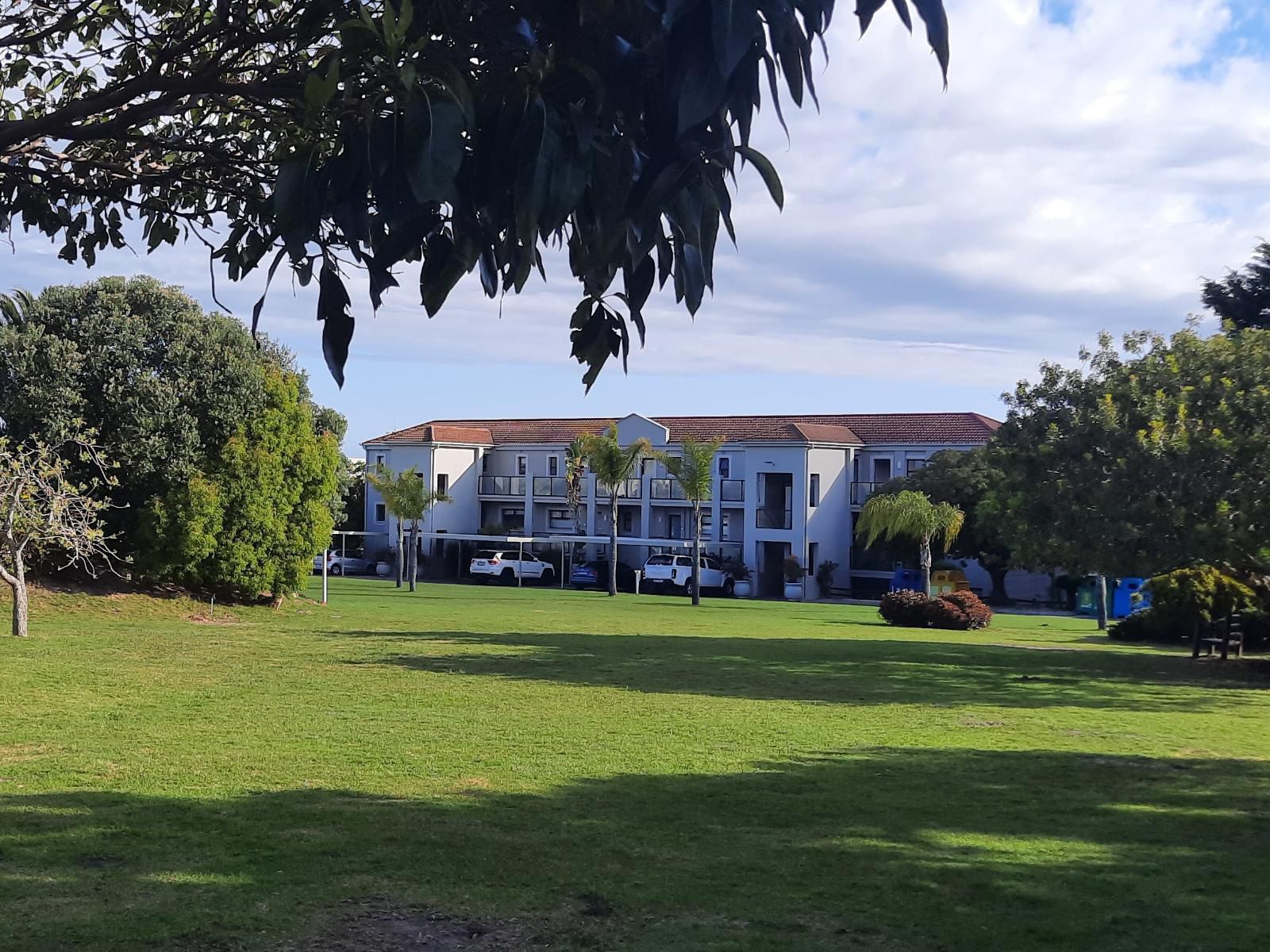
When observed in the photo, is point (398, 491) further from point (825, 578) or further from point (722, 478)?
point (825, 578)

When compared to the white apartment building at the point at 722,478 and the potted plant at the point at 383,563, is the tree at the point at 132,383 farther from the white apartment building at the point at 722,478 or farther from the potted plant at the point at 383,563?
the potted plant at the point at 383,563

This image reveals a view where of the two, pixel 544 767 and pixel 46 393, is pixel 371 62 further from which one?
pixel 46 393

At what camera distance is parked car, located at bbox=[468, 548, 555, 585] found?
6141 cm

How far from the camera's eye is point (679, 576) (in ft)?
186

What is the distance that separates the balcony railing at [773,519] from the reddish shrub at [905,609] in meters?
23.3

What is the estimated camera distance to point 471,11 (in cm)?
422

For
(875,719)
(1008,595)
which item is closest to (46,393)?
(875,719)

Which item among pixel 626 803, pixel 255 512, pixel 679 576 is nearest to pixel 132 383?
pixel 255 512

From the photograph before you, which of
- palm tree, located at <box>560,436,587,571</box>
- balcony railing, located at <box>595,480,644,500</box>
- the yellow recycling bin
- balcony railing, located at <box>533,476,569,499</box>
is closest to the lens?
the yellow recycling bin

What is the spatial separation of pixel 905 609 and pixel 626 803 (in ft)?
91.3

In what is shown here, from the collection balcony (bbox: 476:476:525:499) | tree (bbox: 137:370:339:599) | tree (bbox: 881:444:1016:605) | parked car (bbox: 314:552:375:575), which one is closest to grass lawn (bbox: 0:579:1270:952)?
tree (bbox: 137:370:339:599)

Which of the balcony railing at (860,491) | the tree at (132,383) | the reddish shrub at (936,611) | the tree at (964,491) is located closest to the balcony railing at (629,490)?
the balcony railing at (860,491)

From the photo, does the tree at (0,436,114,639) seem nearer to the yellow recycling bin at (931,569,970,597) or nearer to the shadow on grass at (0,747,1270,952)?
the shadow on grass at (0,747,1270,952)

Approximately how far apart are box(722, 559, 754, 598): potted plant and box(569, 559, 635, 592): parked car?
4431 millimetres
